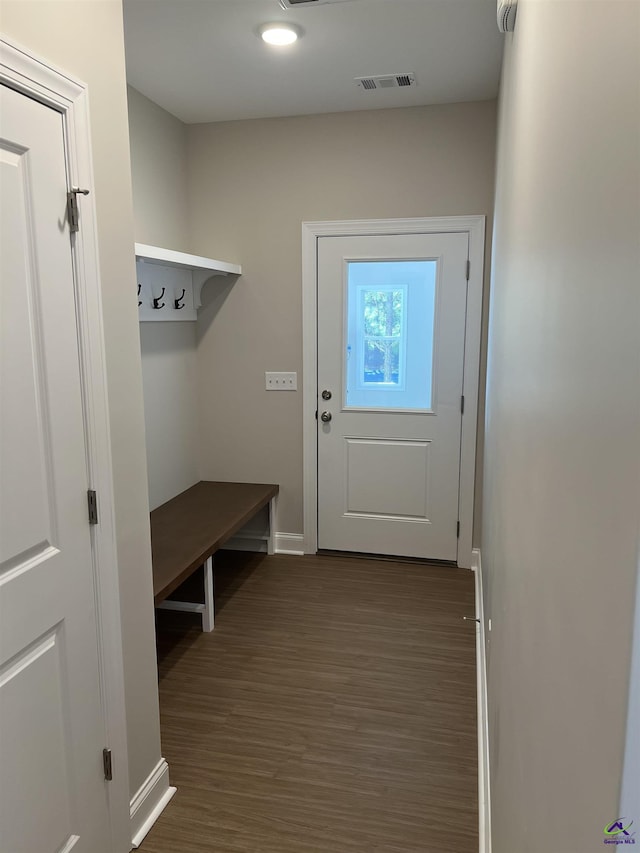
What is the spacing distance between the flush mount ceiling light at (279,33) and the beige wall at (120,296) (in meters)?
1.01

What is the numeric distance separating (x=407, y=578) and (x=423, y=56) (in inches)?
109

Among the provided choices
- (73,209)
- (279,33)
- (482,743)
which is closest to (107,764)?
(482,743)

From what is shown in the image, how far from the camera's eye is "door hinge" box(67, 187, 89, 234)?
1.47 meters

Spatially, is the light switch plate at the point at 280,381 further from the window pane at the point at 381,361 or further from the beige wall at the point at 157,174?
the beige wall at the point at 157,174

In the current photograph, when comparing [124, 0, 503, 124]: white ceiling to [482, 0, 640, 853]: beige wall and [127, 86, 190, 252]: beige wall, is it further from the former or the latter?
[482, 0, 640, 853]: beige wall

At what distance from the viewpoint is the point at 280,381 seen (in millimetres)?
3967

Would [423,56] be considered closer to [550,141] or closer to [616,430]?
[550,141]

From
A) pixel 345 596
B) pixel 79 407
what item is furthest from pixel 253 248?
pixel 79 407

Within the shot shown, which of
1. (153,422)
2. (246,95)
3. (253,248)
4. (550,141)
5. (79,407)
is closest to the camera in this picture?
(550,141)

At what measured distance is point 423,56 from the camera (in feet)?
9.19

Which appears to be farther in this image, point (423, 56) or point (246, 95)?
point (246, 95)

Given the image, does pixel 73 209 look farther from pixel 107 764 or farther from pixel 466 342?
pixel 466 342

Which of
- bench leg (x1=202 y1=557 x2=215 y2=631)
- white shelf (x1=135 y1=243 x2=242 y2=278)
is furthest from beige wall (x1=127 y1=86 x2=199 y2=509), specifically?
bench leg (x1=202 y1=557 x2=215 y2=631)

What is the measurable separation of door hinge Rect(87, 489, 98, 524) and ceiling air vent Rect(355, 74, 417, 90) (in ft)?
8.30
